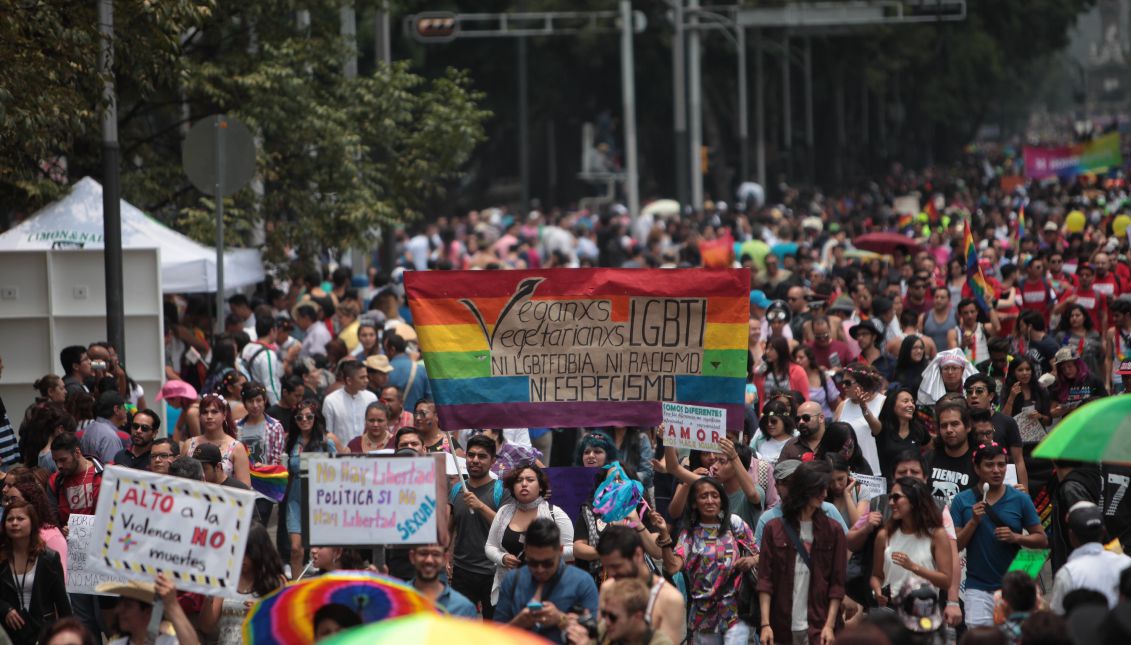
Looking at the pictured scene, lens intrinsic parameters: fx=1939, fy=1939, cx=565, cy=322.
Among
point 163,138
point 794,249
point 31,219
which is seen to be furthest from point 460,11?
point 31,219

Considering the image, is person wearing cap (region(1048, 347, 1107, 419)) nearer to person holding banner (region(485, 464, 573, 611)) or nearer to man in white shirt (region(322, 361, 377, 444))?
person holding banner (region(485, 464, 573, 611))

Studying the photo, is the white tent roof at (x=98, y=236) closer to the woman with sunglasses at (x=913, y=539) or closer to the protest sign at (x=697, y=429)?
the protest sign at (x=697, y=429)

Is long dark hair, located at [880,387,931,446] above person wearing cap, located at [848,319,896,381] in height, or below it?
below

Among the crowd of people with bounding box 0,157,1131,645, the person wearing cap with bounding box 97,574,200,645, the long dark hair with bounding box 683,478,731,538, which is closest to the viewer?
the person wearing cap with bounding box 97,574,200,645

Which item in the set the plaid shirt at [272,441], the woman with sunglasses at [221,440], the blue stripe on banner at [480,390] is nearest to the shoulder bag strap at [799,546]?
the blue stripe on banner at [480,390]

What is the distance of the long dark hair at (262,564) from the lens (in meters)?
7.85

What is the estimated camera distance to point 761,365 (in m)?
13.6

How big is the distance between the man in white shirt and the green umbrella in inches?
254

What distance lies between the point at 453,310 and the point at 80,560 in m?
2.27

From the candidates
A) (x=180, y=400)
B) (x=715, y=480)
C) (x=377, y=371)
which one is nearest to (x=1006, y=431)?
(x=715, y=480)

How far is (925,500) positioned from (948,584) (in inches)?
14.9

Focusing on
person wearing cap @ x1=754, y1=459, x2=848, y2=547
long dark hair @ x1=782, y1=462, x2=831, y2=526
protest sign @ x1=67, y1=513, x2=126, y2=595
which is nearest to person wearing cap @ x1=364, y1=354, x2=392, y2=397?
protest sign @ x1=67, y1=513, x2=126, y2=595

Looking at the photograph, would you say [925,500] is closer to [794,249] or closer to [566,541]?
[566,541]

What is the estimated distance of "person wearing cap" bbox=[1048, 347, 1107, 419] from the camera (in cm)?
1205
